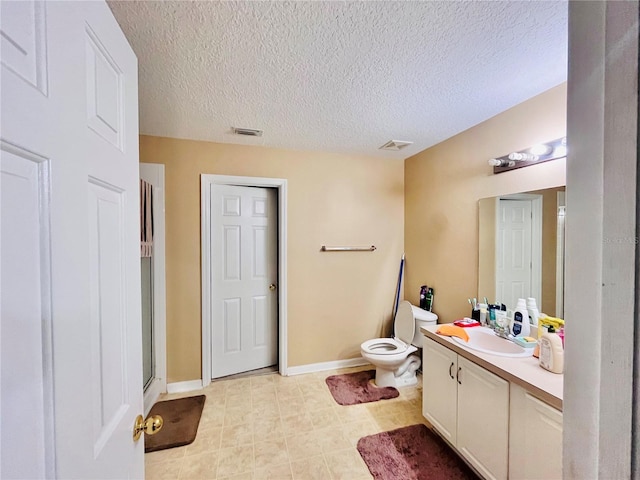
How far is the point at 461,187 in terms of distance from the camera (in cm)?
228

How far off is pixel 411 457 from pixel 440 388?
457 millimetres

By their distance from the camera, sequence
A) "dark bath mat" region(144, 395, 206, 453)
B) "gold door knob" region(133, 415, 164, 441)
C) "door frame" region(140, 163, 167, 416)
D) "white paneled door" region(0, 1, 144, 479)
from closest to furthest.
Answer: "white paneled door" region(0, 1, 144, 479) → "gold door knob" region(133, 415, 164, 441) → "dark bath mat" region(144, 395, 206, 453) → "door frame" region(140, 163, 167, 416)

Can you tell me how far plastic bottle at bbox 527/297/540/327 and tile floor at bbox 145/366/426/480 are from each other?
1092mm

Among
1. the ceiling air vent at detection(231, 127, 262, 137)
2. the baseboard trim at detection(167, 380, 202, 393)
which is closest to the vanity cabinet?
the baseboard trim at detection(167, 380, 202, 393)

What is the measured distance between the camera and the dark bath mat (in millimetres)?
1802

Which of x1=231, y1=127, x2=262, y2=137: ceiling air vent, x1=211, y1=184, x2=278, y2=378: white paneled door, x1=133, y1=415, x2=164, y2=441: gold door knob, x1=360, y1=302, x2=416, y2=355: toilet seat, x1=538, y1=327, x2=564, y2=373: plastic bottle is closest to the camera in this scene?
x1=133, y1=415, x2=164, y2=441: gold door knob

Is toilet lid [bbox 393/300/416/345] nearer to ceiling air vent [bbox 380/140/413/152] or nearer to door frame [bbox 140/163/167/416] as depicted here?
ceiling air vent [bbox 380/140/413/152]

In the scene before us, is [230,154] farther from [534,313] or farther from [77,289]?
[534,313]

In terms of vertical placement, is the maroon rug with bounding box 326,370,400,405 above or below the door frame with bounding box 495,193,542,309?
below

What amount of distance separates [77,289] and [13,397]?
7.4 inches

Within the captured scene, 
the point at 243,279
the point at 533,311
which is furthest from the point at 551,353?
the point at 243,279

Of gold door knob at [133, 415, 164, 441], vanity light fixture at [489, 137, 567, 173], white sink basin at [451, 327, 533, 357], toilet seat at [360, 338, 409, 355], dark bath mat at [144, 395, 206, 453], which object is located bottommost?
dark bath mat at [144, 395, 206, 453]

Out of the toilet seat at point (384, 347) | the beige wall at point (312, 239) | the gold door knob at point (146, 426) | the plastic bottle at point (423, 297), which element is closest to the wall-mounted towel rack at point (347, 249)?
the beige wall at point (312, 239)

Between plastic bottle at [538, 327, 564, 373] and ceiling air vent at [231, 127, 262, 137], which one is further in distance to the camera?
ceiling air vent at [231, 127, 262, 137]
